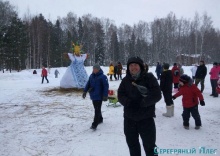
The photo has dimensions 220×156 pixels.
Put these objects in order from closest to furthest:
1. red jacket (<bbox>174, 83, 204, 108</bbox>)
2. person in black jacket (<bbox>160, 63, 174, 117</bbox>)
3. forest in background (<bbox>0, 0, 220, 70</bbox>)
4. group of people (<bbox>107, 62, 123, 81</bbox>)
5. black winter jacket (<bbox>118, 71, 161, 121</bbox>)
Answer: black winter jacket (<bbox>118, 71, 161, 121</bbox>) → red jacket (<bbox>174, 83, 204, 108</bbox>) → person in black jacket (<bbox>160, 63, 174, 117</bbox>) → group of people (<bbox>107, 62, 123, 81</bbox>) → forest in background (<bbox>0, 0, 220, 70</bbox>)

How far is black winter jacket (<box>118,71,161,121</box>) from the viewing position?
3.26m

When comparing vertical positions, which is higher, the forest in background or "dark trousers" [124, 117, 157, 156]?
the forest in background

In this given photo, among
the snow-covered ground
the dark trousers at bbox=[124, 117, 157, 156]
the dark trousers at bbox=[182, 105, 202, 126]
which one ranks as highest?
the dark trousers at bbox=[124, 117, 157, 156]

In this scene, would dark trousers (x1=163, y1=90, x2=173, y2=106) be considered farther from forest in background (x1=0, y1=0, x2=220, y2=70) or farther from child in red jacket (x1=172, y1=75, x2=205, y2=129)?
forest in background (x1=0, y1=0, x2=220, y2=70)

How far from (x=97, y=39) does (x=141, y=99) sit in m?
48.3

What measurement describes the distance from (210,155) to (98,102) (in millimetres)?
2840

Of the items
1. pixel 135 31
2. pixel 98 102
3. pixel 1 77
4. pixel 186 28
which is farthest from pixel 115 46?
pixel 98 102

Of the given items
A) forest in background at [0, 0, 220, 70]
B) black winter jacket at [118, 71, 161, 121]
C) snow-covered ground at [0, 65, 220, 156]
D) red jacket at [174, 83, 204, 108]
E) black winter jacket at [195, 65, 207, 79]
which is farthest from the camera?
forest in background at [0, 0, 220, 70]

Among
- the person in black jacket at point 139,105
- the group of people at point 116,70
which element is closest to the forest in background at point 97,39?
the group of people at point 116,70

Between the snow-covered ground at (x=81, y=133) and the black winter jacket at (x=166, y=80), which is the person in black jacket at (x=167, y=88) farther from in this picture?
the snow-covered ground at (x=81, y=133)

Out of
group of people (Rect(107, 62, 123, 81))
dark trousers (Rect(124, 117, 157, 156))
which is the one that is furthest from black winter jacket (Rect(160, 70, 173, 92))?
group of people (Rect(107, 62, 123, 81))

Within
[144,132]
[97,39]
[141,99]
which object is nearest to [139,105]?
[141,99]

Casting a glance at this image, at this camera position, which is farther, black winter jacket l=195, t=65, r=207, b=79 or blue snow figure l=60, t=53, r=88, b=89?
blue snow figure l=60, t=53, r=88, b=89

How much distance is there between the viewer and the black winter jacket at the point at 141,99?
3.26 m
